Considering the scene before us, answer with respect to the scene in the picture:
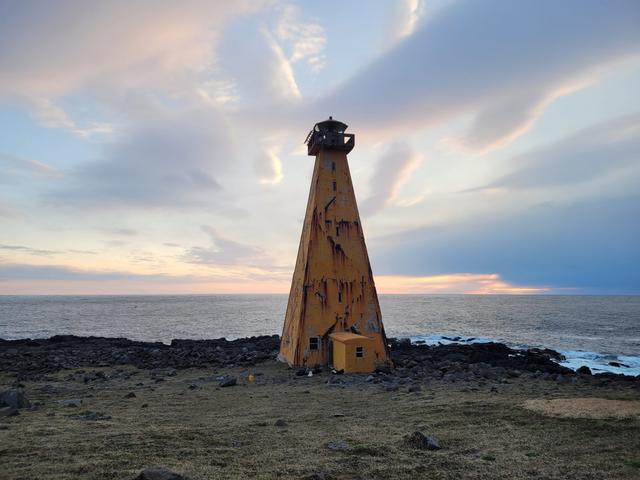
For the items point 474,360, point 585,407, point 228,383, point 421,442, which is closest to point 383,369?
point 228,383

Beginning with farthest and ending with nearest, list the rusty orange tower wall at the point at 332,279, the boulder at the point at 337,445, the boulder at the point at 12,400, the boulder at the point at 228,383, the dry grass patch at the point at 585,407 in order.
A: the rusty orange tower wall at the point at 332,279
the boulder at the point at 228,383
the boulder at the point at 12,400
the dry grass patch at the point at 585,407
the boulder at the point at 337,445

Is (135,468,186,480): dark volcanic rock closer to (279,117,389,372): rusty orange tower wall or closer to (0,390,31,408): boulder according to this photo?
(0,390,31,408): boulder

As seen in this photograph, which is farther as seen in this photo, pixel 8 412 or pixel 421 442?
pixel 8 412

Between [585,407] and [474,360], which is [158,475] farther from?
[474,360]

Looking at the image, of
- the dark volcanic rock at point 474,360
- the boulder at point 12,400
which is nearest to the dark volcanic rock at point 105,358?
the boulder at point 12,400

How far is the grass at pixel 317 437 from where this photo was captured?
7977 millimetres

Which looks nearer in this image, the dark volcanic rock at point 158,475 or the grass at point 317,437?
the dark volcanic rock at point 158,475

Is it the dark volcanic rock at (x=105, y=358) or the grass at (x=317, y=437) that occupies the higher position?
the grass at (x=317, y=437)

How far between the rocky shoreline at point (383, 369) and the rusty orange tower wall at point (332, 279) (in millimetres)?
1755

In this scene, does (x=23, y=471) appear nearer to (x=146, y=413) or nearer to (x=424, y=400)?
(x=146, y=413)

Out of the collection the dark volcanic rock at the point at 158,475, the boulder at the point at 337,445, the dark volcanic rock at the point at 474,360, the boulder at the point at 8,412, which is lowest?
the dark volcanic rock at the point at 474,360

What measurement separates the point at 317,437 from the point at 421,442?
2.44m

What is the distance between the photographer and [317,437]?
10.2 meters

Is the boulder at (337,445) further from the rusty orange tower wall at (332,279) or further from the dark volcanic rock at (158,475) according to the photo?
the rusty orange tower wall at (332,279)
